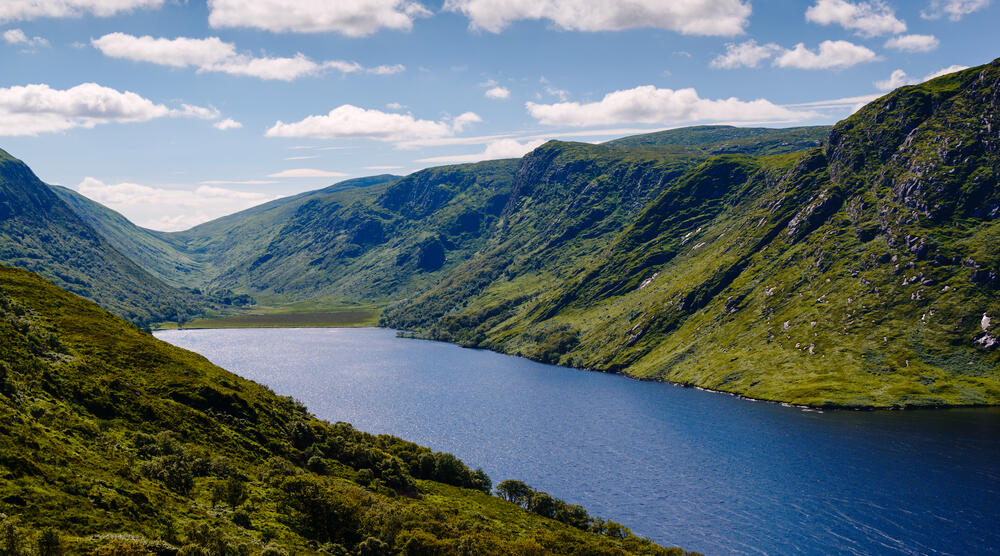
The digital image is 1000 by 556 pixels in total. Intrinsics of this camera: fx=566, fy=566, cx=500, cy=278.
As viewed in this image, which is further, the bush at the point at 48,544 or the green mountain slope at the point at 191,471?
the green mountain slope at the point at 191,471

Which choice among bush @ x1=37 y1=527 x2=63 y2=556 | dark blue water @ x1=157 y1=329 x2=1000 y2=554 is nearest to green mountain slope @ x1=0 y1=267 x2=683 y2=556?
bush @ x1=37 y1=527 x2=63 y2=556

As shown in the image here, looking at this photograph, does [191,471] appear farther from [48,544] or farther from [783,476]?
[783,476]

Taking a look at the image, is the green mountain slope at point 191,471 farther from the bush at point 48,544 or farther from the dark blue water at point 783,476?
the dark blue water at point 783,476

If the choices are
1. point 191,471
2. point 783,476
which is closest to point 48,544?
point 191,471

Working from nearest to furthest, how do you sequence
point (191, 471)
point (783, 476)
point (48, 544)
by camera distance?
point (48, 544) < point (191, 471) < point (783, 476)

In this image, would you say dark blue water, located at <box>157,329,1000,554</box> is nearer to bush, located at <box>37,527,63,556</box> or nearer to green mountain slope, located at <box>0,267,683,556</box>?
green mountain slope, located at <box>0,267,683,556</box>

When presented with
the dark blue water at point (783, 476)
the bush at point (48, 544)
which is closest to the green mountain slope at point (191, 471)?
the bush at point (48, 544)

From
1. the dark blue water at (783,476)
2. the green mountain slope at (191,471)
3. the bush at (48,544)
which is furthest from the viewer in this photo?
the dark blue water at (783,476)

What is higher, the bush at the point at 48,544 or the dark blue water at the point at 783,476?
the bush at the point at 48,544

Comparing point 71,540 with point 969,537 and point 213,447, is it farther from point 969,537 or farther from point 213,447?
point 969,537

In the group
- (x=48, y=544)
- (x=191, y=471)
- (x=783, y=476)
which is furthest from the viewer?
(x=783, y=476)
